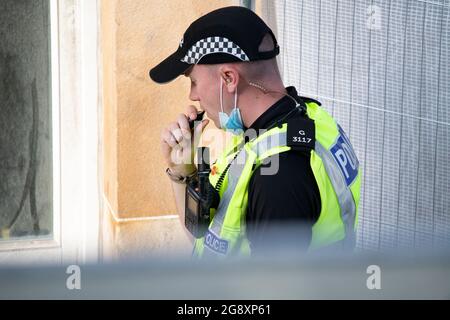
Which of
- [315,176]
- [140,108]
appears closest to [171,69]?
[315,176]

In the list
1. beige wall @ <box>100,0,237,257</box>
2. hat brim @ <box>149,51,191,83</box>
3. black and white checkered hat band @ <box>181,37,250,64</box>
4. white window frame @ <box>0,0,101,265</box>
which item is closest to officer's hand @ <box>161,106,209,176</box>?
hat brim @ <box>149,51,191,83</box>

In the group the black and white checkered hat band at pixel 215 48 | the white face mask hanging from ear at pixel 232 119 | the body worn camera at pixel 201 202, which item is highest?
the black and white checkered hat band at pixel 215 48

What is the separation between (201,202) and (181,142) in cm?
32

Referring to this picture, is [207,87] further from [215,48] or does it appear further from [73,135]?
[73,135]

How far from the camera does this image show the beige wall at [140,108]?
405 cm

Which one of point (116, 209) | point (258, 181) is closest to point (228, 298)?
point (258, 181)

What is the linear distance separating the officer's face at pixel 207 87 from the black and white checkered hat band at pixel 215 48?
0.04 meters

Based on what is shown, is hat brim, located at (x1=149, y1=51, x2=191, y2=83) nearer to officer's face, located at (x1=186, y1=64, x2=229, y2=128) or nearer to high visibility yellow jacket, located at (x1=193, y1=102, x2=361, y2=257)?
officer's face, located at (x1=186, y1=64, x2=229, y2=128)

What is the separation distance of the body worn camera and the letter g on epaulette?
0.27 m

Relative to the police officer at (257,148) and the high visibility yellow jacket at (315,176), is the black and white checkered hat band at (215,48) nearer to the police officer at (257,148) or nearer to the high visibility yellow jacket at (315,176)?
the police officer at (257,148)

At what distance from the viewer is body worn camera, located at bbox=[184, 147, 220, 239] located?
2.02m

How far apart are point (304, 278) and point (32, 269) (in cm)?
32

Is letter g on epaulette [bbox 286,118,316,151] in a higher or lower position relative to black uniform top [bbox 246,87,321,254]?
higher

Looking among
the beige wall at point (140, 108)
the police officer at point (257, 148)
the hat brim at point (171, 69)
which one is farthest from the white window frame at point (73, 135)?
the police officer at point (257, 148)
